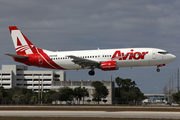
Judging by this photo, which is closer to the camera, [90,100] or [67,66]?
[67,66]

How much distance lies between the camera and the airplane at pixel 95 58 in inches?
2345

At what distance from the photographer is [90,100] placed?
16762 centimetres

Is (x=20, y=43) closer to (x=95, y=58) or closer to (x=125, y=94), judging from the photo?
(x=95, y=58)

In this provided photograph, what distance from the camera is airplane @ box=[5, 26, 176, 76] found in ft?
195

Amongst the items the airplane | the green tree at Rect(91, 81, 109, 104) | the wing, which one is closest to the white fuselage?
the airplane

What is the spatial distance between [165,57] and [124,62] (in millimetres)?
8957

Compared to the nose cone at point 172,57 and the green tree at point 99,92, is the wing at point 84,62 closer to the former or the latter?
the nose cone at point 172,57

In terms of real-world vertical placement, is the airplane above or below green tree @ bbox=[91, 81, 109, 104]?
above

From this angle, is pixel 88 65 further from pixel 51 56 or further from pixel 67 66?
pixel 51 56

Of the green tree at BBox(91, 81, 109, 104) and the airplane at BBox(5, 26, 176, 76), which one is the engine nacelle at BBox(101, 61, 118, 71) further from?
the green tree at BBox(91, 81, 109, 104)

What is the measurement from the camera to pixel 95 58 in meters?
61.5

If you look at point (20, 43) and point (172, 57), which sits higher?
point (20, 43)

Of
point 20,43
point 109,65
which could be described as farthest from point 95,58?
point 20,43

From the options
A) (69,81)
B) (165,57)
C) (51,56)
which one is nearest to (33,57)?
(51,56)
